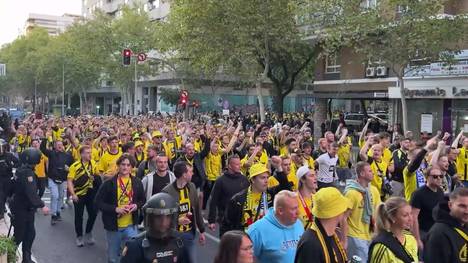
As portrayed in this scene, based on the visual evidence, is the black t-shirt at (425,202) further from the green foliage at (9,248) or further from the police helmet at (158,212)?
the green foliage at (9,248)

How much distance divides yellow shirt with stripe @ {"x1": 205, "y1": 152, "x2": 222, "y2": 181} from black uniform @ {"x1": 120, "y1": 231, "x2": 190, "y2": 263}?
7126 mm

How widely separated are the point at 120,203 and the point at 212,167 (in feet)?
14.1

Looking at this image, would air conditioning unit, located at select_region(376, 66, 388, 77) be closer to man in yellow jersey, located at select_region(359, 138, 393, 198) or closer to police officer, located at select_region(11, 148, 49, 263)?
man in yellow jersey, located at select_region(359, 138, 393, 198)

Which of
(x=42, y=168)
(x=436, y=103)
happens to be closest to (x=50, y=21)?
(x=436, y=103)

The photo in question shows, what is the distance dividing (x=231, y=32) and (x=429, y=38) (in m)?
9.26

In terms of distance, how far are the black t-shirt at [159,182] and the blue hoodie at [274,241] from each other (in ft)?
8.86

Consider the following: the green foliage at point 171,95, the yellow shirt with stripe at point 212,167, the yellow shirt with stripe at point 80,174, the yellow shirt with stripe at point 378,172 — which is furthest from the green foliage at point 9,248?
the green foliage at point 171,95

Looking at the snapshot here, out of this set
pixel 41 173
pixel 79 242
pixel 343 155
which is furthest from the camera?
pixel 343 155

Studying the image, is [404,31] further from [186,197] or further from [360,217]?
[186,197]

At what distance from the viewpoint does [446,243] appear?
400 centimetres

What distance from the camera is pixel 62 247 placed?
8.71 metres

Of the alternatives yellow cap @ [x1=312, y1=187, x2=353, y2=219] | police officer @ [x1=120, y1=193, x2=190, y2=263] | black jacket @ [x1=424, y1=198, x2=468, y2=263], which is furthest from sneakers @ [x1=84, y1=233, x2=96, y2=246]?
black jacket @ [x1=424, y1=198, x2=468, y2=263]

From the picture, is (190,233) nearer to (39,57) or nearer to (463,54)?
(463,54)

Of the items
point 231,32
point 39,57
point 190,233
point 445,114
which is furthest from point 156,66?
point 190,233
